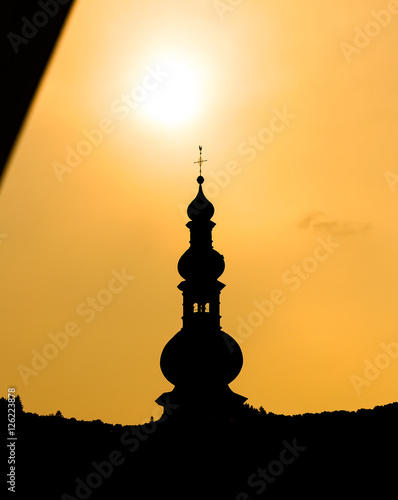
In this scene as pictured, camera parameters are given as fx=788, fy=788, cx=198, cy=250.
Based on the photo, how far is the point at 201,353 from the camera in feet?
130

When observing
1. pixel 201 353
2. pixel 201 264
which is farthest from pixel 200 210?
pixel 201 353

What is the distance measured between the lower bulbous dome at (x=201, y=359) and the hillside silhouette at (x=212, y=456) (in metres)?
1.87

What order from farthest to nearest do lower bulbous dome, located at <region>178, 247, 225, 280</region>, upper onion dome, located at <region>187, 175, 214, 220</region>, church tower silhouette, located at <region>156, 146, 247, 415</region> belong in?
1. upper onion dome, located at <region>187, 175, 214, 220</region>
2. lower bulbous dome, located at <region>178, 247, 225, 280</region>
3. church tower silhouette, located at <region>156, 146, 247, 415</region>

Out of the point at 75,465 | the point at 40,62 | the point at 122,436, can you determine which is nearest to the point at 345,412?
the point at 122,436

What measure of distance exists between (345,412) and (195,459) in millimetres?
12458

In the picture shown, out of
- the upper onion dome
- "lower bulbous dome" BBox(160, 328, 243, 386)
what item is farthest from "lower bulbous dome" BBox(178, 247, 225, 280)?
"lower bulbous dome" BBox(160, 328, 243, 386)

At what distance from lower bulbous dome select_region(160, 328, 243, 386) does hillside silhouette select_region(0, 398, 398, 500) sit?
1.87m

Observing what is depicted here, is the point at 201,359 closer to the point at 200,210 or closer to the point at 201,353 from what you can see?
the point at 201,353

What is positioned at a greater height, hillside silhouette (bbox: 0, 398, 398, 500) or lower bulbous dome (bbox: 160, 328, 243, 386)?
lower bulbous dome (bbox: 160, 328, 243, 386)

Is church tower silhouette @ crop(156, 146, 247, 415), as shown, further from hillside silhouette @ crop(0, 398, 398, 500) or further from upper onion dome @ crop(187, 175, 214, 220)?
upper onion dome @ crop(187, 175, 214, 220)

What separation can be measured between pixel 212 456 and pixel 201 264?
32.6ft

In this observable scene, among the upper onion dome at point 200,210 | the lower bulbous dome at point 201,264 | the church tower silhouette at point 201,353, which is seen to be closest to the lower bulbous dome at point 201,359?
the church tower silhouette at point 201,353

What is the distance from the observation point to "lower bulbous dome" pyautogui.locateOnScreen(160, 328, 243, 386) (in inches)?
1554

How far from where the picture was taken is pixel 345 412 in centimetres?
4822
